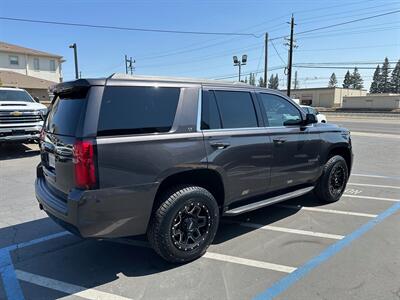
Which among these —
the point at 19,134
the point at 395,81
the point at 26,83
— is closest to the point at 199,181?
the point at 19,134

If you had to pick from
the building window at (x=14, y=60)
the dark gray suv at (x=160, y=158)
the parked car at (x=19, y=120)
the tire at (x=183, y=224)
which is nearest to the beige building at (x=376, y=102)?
the building window at (x=14, y=60)

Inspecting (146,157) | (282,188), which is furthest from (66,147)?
(282,188)

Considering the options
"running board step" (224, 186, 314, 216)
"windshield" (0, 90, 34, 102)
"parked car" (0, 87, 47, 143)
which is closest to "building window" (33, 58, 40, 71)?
"windshield" (0, 90, 34, 102)

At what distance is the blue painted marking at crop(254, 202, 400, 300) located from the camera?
314cm

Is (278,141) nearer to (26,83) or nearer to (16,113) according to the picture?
(16,113)

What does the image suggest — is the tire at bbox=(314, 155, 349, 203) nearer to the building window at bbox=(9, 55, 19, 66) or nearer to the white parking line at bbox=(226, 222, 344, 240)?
the white parking line at bbox=(226, 222, 344, 240)

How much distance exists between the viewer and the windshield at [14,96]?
1080cm

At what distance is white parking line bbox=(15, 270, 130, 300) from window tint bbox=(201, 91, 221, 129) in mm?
1941

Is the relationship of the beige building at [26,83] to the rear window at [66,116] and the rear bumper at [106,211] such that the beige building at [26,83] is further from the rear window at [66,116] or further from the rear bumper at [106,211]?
the rear bumper at [106,211]

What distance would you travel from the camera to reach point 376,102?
244 ft

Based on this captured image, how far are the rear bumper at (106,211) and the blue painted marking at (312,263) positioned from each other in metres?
1.33

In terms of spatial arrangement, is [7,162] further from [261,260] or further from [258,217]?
[261,260]

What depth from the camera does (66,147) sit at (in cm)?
316

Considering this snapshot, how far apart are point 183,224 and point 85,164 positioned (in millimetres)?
1258
